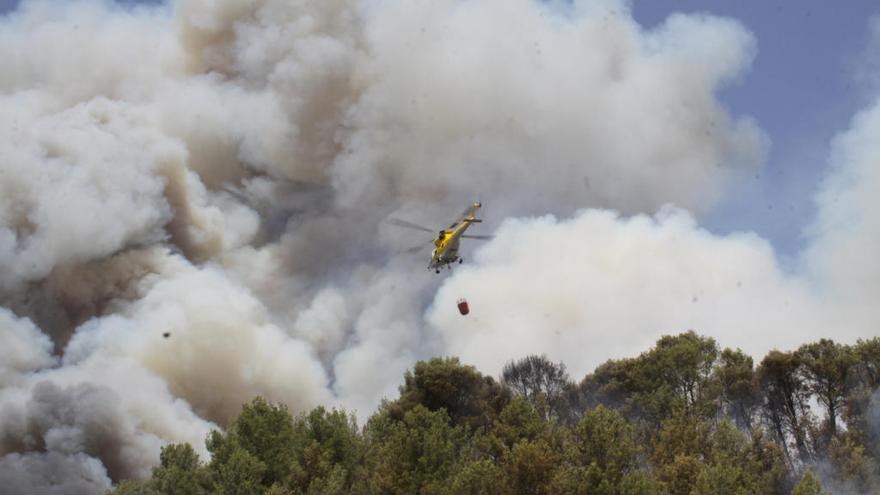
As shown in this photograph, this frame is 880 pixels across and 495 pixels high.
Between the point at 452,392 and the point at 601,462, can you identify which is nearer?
the point at 601,462

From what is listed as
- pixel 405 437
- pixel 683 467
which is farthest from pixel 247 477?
pixel 683 467

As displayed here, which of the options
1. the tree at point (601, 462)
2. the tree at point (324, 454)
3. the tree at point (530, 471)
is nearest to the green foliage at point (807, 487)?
the tree at point (601, 462)

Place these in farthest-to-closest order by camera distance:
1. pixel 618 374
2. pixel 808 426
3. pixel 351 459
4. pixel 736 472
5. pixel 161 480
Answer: pixel 618 374 < pixel 808 426 < pixel 161 480 < pixel 351 459 < pixel 736 472

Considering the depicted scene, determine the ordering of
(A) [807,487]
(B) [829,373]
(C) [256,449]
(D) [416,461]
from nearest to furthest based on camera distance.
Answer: (A) [807,487] < (D) [416,461] < (C) [256,449] < (B) [829,373]

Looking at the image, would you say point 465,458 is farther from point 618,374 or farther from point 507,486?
point 618,374

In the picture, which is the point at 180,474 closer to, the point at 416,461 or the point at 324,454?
the point at 324,454

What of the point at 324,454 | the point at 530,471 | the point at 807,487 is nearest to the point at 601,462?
the point at 530,471

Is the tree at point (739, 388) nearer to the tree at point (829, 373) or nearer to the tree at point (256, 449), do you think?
the tree at point (829, 373)

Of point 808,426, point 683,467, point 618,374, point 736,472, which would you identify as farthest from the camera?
point 618,374

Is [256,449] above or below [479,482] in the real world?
above

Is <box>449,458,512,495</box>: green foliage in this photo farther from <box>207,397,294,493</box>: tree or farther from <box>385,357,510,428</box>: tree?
<box>385,357,510,428</box>: tree

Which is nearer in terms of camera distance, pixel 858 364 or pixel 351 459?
pixel 351 459

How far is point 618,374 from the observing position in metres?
57.0

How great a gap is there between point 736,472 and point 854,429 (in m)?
17.3
